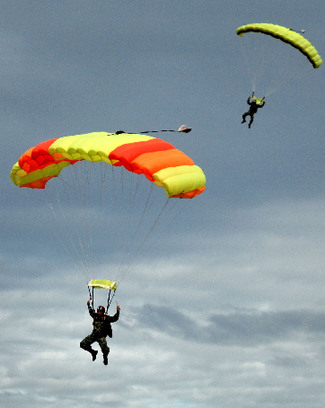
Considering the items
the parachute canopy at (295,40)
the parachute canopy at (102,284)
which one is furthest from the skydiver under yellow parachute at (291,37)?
the parachute canopy at (102,284)

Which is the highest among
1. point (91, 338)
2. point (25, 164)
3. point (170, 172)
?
point (25, 164)

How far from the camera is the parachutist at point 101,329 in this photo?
1168 inches

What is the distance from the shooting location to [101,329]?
29.7 metres

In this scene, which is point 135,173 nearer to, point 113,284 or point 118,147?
point 118,147

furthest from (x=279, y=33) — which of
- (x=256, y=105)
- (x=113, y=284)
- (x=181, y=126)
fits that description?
(x=113, y=284)

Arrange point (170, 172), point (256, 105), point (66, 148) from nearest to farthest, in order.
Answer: point (170, 172)
point (66, 148)
point (256, 105)

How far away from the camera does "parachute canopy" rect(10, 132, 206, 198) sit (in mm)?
28562

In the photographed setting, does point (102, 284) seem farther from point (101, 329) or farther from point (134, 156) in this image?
point (134, 156)

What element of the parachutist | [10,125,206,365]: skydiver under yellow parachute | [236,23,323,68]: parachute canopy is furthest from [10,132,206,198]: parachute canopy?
[236,23,323,68]: parachute canopy

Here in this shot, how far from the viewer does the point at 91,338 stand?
98.2 ft

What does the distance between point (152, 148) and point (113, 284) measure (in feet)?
16.0

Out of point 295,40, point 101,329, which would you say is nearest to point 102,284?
point 101,329

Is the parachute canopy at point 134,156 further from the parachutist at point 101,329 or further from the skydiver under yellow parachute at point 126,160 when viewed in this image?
the parachutist at point 101,329

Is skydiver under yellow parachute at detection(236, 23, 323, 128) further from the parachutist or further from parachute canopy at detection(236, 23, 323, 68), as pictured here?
the parachutist
